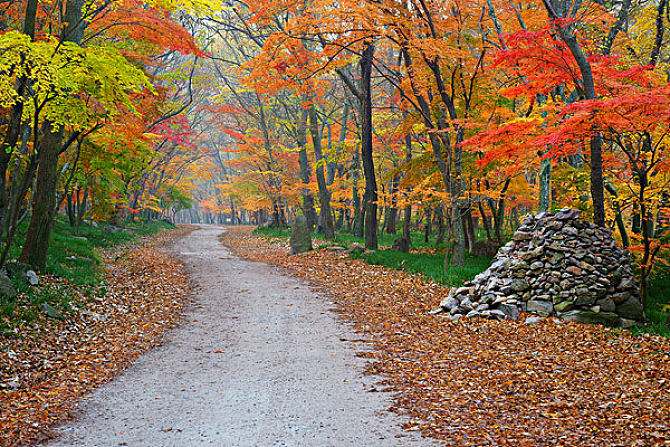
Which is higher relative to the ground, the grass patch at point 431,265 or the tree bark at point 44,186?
the tree bark at point 44,186

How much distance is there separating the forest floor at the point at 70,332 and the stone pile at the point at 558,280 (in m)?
5.64

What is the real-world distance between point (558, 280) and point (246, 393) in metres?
5.97

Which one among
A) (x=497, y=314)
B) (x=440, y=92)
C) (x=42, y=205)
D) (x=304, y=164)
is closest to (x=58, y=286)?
(x=42, y=205)

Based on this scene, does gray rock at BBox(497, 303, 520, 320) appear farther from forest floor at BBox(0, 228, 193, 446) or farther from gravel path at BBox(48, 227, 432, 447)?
forest floor at BBox(0, 228, 193, 446)

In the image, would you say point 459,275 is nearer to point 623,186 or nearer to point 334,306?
point 334,306

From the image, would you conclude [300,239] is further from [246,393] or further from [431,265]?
[246,393]

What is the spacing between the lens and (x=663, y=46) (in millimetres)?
11922

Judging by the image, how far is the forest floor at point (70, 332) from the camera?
18.5ft

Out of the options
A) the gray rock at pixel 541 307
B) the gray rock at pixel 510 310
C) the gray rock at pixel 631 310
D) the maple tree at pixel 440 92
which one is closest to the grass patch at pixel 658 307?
the gray rock at pixel 631 310

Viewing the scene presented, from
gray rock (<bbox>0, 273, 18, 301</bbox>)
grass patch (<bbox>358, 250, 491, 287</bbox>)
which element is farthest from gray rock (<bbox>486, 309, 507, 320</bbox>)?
gray rock (<bbox>0, 273, 18, 301</bbox>)

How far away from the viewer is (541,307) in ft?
30.2

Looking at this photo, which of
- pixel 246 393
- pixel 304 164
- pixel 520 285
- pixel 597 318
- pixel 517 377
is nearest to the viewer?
pixel 246 393

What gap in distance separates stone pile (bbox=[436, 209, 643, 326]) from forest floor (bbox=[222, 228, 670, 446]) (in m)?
0.45

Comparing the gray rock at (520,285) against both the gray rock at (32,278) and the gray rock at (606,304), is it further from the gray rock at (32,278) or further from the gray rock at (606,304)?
the gray rock at (32,278)
